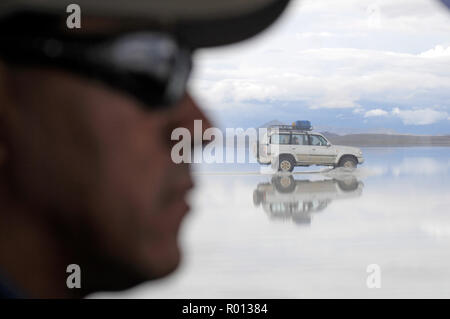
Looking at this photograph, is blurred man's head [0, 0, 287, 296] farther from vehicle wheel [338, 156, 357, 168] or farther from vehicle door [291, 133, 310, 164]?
vehicle wheel [338, 156, 357, 168]

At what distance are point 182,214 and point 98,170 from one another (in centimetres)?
18

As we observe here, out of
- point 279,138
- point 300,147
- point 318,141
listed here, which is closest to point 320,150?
point 318,141

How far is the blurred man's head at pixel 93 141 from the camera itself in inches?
33.6

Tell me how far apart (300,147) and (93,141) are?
12.9 metres

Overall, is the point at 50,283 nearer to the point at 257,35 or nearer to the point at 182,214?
the point at 182,214

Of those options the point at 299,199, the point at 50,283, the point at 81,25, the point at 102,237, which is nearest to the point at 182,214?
the point at 102,237

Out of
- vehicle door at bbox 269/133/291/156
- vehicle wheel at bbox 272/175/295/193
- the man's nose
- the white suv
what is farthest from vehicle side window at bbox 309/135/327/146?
the man's nose

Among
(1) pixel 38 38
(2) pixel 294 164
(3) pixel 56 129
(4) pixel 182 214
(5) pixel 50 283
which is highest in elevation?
(2) pixel 294 164

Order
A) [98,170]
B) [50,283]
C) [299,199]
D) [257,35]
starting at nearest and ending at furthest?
[98,170] → [50,283] → [257,35] → [299,199]

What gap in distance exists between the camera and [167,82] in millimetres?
942

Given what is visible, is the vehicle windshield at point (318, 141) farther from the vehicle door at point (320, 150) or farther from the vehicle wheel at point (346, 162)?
the vehicle wheel at point (346, 162)

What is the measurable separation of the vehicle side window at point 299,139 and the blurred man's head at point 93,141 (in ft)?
41.6

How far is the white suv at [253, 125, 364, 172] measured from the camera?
521 inches

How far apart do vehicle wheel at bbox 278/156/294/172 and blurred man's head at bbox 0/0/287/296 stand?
12714mm
